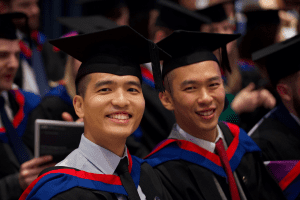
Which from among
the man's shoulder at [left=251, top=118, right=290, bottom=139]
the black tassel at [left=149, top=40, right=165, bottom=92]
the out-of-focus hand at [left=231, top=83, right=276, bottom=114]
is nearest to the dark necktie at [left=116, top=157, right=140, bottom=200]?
the black tassel at [left=149, top=40, right=165, bottom=92]

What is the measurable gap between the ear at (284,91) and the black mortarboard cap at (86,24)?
4.28 ft

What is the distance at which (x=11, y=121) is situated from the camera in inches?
98.4

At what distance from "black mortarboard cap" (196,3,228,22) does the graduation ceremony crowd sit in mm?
1000

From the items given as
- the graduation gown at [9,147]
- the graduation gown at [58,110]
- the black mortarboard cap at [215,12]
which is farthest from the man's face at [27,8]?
the black mortarboard cap at [215,12]

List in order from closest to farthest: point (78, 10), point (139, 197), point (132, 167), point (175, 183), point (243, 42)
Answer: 1. point (139, 197)
2. point (132, 167)
3. point (175, 183)
4. point (243, 42)
5. point (78, 10)

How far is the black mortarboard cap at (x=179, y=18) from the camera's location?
9.40 ft

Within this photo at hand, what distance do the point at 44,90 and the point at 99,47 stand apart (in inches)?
98.3

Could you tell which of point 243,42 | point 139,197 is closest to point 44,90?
point 243,42

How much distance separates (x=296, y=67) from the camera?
7.85 ft

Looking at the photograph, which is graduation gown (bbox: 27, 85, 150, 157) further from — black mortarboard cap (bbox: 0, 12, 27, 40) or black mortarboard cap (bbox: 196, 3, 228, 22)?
black mortarboard cap (bbox: 196, 3, 228, 22)

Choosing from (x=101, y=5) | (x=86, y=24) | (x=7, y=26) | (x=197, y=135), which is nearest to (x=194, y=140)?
(x=197, y=135)

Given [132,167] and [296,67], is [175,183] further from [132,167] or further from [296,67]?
[296,67]

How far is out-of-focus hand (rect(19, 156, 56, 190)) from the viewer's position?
2.03 metres

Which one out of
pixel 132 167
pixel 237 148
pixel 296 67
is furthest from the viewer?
pixel 296 67
